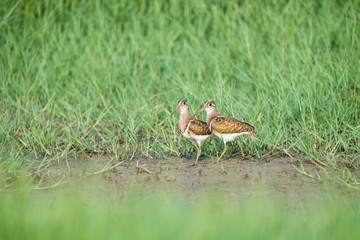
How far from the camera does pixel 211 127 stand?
5.84 m

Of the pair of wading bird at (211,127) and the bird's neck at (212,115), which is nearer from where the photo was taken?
the pair of wading bird at (211,127)

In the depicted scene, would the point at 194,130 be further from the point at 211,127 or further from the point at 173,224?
the point at 173,224

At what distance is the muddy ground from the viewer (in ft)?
17.2

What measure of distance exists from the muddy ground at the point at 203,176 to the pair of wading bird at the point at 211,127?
161mm

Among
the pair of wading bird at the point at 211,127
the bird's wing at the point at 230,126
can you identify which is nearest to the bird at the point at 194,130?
the pair of wading bird at the point at 211,127

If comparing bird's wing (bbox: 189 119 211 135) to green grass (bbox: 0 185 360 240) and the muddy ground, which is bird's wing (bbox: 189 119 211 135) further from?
green grass (bbox: 0 185 360 240)

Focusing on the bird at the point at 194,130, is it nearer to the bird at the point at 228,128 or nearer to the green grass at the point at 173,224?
the bird at the point at 228,128

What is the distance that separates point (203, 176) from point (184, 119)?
1.99ft

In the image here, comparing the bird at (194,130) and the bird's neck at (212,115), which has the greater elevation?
the bird's neck at (212,115)

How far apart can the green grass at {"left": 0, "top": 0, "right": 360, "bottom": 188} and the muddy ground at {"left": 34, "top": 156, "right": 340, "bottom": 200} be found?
0.44ft

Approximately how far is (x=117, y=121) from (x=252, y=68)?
1648 millimetres

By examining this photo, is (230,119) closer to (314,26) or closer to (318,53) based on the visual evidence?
(318,53)

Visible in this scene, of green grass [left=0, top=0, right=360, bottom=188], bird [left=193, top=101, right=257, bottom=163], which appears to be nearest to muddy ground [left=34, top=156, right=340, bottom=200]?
green grass [left=0, top=0, right=360, bottom=188]

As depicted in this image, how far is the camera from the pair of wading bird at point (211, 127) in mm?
5715
